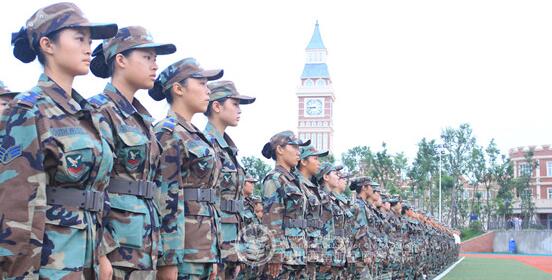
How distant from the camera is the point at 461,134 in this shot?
46469 mm

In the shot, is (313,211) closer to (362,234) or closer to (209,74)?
(362,234)

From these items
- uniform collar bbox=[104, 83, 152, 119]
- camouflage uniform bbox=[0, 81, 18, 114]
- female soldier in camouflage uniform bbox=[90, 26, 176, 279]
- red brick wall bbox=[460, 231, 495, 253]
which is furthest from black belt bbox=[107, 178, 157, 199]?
red brick wall bbox=[460, 231, 495, 253]

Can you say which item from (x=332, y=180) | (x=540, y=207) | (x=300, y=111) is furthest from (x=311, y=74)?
(x=332, y=180)

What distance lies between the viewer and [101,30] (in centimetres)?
293

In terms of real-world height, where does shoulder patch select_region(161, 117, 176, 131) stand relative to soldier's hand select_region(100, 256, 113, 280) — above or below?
above

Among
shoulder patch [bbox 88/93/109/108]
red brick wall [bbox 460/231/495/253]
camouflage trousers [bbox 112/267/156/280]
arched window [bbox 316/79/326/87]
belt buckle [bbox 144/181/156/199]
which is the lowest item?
red brick wall [bbox 460/231/495/253]

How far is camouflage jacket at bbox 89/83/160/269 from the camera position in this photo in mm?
3053

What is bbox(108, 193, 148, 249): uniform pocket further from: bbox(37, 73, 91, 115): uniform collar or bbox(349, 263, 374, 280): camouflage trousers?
bbox(349, 263, 374, 280): camouflage trousers

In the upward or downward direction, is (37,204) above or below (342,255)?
above

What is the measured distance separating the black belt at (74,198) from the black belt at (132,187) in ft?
1.20

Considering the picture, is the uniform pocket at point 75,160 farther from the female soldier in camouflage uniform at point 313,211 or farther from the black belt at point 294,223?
the female soldier in camouflage uniform at point 313,211

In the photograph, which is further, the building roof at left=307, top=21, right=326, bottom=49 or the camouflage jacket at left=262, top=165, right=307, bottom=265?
the building roof at left=307, top=21, right=326, bottom=49

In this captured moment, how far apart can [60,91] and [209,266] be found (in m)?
1.51

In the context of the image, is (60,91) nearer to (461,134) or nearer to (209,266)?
(209,266)
